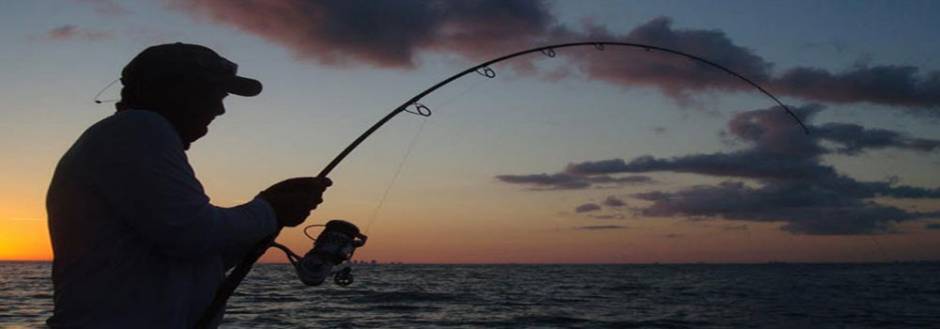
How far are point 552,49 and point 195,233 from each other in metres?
4.89

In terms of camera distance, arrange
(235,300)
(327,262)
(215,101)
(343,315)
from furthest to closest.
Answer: (235,300) → (343,315) → (327,262) → (215,101)

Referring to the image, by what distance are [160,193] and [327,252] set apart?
1012 mm

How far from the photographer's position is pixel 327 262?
9.25 ft

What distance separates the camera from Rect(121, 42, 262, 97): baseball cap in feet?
6.98

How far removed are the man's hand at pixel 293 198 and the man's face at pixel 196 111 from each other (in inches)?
10.1

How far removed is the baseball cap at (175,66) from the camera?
2.13 meters

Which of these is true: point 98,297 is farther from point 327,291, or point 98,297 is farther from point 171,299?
point 327,291

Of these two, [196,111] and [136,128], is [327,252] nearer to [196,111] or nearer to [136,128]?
[196,111]

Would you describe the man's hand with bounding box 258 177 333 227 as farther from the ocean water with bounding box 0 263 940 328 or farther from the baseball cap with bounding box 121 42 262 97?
the ocean water with bounding box 0 263 940 328

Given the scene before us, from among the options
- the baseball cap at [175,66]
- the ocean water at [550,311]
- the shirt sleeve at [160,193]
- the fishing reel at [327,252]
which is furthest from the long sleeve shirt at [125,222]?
the ocean water at [550,311]

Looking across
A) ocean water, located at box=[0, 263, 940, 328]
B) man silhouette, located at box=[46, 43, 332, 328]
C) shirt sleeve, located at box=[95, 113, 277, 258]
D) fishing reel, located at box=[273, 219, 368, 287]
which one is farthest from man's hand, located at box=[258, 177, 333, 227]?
ocean water, located at box=[0, 263, 940, 328]

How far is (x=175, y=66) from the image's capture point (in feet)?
6.98

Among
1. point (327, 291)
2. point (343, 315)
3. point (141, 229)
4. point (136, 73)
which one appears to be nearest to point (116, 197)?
point (141, 229)

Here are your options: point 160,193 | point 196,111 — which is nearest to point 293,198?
point 196,111
